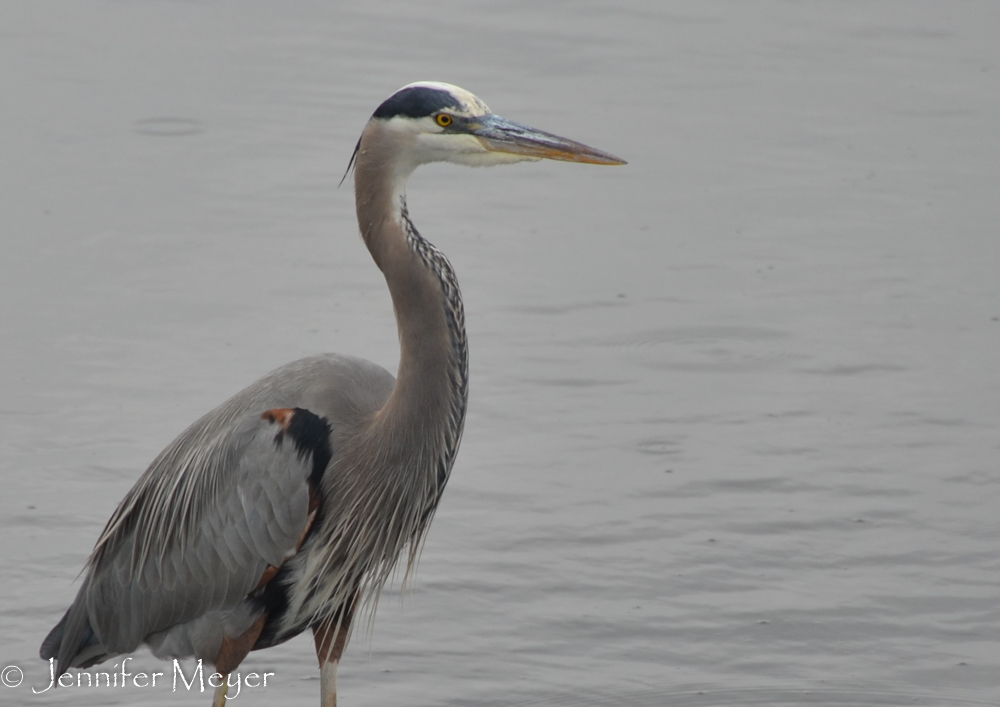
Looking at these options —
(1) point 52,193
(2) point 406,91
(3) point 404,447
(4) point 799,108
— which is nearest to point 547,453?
(3) point 404,447

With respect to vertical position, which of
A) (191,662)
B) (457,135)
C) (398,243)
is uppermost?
(457,135)

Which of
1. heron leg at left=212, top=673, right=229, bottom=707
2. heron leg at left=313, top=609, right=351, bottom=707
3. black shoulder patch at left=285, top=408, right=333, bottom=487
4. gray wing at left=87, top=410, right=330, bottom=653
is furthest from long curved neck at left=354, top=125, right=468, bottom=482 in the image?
heron leg at left=212, top=673, right=229, bottom=707

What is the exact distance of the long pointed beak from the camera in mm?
4695

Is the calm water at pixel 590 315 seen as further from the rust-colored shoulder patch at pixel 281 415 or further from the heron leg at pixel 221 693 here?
the rust-colored shoulder patch at pixel 281 415

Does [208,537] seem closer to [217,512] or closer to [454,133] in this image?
[217,512]

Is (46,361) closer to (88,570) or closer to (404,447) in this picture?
(88,570)

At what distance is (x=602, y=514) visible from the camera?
21.6 feet

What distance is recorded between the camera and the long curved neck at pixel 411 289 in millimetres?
4637

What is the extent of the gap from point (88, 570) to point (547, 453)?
7.62 feet

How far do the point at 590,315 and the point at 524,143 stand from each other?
3.56 m

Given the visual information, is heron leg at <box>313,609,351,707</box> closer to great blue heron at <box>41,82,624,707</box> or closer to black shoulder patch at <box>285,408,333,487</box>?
great blue heron at <box>41,82,624,707</box>

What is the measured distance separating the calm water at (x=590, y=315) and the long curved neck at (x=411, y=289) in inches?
48.1

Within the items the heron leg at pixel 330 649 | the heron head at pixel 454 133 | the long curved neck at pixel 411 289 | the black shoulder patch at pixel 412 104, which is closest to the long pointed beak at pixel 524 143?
the heron head at pixel 454 133

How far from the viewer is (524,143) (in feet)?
15.4
